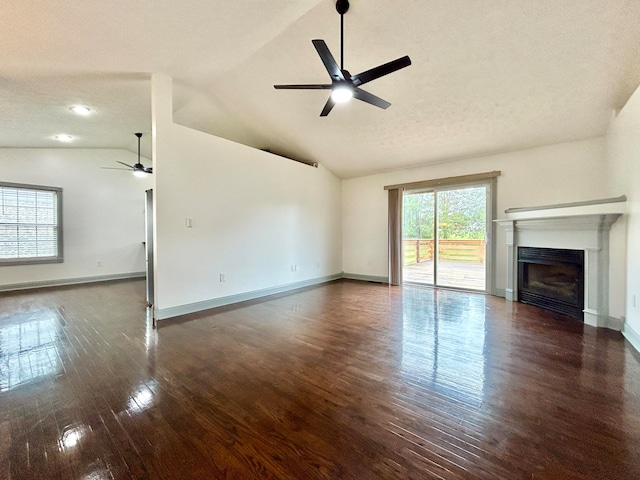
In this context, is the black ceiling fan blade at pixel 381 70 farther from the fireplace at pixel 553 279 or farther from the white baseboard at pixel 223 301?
the white baseboard at pixel 223 301

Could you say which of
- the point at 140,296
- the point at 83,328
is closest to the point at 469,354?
the point at 83,328

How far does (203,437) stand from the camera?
157 cm

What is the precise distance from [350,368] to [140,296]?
4.76 m

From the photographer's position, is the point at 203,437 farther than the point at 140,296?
No

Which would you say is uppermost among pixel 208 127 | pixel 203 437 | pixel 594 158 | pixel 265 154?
pixel 208 127

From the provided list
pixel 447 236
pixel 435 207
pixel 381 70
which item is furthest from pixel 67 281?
pixel 447 236

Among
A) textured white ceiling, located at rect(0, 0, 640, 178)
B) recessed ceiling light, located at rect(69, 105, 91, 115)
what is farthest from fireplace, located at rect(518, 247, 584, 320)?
recessed ceiling light, located at rect(69, 105, 91, 115)

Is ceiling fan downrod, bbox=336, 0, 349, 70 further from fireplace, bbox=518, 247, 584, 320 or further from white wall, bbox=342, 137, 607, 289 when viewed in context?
fireplace, bbox=518, 247, 584, 320

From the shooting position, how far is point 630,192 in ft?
9.89

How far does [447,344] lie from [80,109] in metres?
6.24

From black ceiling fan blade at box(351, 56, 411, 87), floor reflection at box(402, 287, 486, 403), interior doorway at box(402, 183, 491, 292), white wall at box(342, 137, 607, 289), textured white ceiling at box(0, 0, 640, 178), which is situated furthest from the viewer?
interior doorway at box(402, 183, 491, 292)

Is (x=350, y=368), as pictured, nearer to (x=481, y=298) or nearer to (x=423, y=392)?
(x=423, y=392)

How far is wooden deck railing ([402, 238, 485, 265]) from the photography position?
529cm

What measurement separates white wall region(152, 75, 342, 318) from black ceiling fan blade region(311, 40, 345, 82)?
8.38 ft
